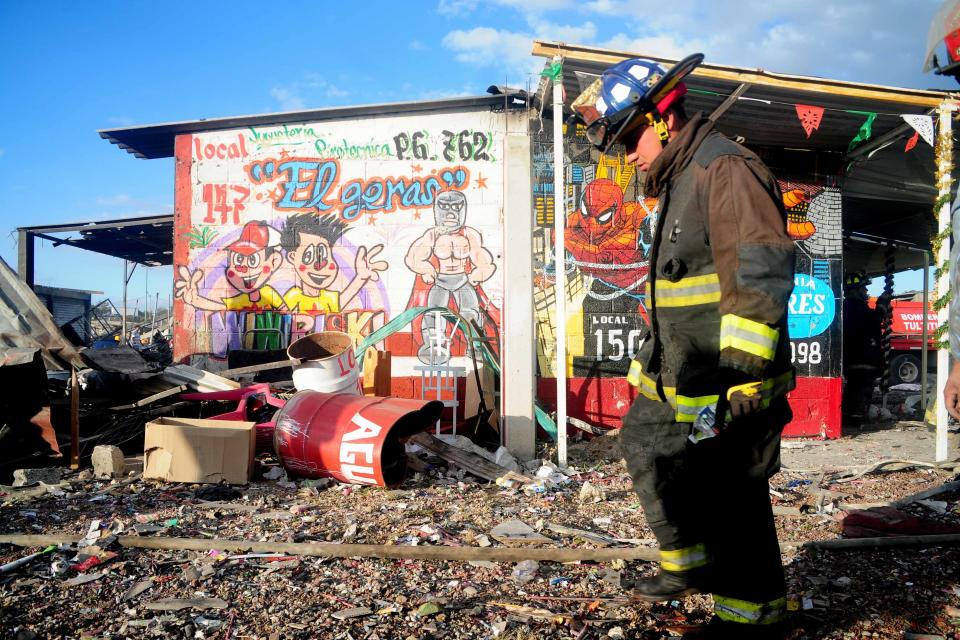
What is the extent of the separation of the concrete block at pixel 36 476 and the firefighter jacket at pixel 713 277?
4706mm

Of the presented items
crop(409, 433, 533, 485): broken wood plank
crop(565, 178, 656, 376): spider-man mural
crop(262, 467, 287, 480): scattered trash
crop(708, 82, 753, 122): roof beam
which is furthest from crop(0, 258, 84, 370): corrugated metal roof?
crop(708, 82, 753, 122): roof beam

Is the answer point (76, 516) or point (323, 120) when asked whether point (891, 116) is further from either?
point (76, 516)

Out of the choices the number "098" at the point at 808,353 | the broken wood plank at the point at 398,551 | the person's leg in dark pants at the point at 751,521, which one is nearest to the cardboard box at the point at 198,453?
the broken wood plank at the point at 398,551

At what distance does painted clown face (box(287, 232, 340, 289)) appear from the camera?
7.82 metres

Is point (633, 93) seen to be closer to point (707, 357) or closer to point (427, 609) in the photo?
point (707, 357)

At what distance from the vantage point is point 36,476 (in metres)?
4.76

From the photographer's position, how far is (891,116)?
6465 millimetres

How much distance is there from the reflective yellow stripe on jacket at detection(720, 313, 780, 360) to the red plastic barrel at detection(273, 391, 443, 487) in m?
3.03

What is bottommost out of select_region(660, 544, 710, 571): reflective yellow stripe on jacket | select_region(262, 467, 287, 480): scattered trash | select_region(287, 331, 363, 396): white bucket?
select_region(262, 467, 287, 480): scattered trash

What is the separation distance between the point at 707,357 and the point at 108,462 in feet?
15.5

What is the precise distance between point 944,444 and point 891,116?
3.41 meters

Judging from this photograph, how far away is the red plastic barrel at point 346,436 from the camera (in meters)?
4.44

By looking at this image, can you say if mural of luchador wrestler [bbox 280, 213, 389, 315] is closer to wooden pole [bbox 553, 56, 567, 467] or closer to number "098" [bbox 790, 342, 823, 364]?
wooden pole [bbox 553, 56, 567, 467]

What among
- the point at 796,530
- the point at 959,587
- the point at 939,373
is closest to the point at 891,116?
the point at 939,373
